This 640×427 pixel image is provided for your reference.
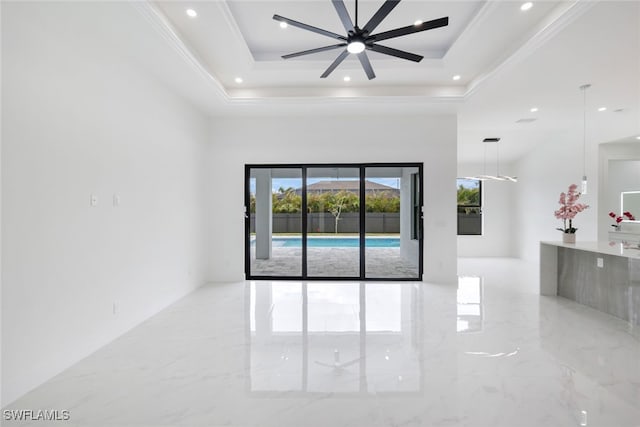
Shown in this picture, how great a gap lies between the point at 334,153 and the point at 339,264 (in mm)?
2081

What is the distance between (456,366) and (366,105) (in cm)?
390

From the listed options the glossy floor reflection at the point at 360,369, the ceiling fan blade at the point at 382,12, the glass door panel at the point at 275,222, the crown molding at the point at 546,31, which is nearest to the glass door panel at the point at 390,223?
the glass door panel at the point at 275,222

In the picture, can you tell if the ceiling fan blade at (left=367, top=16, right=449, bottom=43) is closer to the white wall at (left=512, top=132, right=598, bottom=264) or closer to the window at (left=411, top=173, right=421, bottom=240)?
the window at (left=411, top=173, right=421, bottom=240)

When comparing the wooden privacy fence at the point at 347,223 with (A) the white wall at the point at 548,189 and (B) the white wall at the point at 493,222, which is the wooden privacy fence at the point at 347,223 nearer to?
(B) the white wall at the point at 493,222

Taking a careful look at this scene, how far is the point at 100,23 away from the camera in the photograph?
2797mm

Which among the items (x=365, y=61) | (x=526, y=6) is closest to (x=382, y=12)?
(x=365, y=61)

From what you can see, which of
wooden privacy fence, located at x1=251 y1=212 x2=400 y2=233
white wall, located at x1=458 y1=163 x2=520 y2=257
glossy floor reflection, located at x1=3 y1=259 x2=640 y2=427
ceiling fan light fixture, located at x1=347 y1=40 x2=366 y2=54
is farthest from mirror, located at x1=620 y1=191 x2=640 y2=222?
ceiling fan light fixture, located at x1=347 y1=40 x2=366 y2=54

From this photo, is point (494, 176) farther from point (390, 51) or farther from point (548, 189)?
point (390, 51)

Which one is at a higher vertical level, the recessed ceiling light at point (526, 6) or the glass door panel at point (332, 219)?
the recessed ceiling light at point (526, 6)

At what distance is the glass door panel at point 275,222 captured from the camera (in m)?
5.80

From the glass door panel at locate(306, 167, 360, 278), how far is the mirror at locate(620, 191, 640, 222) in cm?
519

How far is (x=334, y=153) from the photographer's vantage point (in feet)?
18.4

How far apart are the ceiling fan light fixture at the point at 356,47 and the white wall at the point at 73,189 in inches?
78.3

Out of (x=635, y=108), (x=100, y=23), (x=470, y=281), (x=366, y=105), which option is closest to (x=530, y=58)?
(x=366, y=105)
